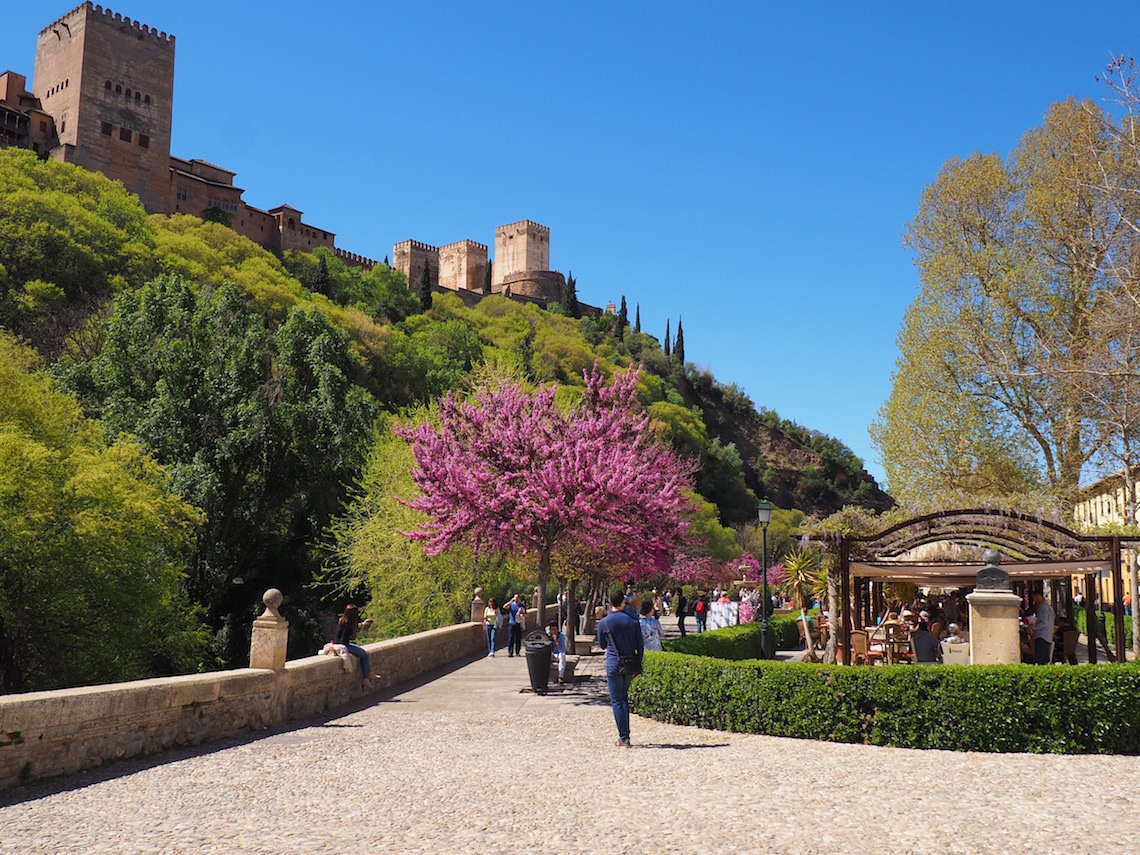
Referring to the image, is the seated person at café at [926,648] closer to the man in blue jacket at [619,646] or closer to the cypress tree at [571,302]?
the man in blue jacket at [619,646]

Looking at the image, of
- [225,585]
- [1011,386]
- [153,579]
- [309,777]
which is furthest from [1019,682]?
[225,585]

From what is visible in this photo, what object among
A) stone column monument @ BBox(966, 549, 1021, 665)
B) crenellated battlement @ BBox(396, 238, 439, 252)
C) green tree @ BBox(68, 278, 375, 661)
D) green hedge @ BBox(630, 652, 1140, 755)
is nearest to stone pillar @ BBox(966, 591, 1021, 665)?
stone column monument @ BBox(966, 549, 1021, 665)

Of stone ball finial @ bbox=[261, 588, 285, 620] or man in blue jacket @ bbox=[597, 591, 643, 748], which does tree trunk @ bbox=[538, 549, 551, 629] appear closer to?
stone ball finial @ bbox=[261, 588, 285, 620]

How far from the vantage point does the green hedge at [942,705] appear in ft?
32.6

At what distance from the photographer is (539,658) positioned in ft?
51.5

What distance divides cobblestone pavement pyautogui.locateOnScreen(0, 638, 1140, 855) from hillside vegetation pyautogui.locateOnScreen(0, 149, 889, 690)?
10.9 meters

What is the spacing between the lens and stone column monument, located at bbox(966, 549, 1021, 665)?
11906mm

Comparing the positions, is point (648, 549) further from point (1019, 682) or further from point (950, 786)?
point (950, 786)

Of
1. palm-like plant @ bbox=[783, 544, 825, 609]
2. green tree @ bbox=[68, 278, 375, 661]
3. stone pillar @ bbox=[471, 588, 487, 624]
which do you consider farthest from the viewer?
green tree @ bbox=[68, 278, 375, 661]

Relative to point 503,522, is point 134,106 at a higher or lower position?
higher

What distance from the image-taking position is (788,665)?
11531 mm

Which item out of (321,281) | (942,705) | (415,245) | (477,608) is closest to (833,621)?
(942,705)

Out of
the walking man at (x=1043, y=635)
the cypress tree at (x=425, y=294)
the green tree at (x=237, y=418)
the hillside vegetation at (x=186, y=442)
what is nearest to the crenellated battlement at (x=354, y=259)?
the cypress tree at (x=425, y=294)

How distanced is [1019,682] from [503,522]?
28.0ft
